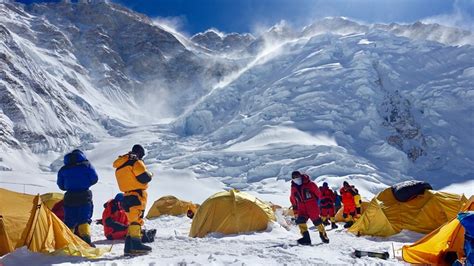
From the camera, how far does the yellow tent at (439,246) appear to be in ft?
23.2

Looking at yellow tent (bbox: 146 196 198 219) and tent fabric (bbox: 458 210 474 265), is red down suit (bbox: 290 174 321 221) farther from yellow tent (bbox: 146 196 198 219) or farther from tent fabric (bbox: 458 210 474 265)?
yellow tent (bbox: 146 196 198 219)

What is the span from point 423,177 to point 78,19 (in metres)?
171

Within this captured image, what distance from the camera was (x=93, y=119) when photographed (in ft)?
360

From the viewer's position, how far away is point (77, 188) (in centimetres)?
827

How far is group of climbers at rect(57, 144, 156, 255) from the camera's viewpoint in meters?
7.59

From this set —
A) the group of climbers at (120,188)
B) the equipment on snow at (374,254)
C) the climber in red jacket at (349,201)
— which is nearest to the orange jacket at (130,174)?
the group of climbers at (120,188)

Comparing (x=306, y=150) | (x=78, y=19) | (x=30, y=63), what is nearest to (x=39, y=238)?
(x=306, y=150)

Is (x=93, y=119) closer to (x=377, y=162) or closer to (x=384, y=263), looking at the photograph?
(x=377, y=162)

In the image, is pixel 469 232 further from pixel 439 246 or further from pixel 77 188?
pixel 77 188

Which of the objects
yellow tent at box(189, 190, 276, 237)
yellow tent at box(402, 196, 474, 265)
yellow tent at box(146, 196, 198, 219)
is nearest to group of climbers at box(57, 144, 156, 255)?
yellow tent at box(189, 190, 276, 237)

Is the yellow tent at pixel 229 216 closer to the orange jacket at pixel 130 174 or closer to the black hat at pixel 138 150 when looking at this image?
the black hat at pixel 138 150

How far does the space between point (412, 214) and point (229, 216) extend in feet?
15.9

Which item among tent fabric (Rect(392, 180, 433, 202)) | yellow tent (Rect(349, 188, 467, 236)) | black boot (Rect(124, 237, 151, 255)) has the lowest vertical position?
black boot (Rect(124, 237, 151, 255))

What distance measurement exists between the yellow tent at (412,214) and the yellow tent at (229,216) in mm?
2771
